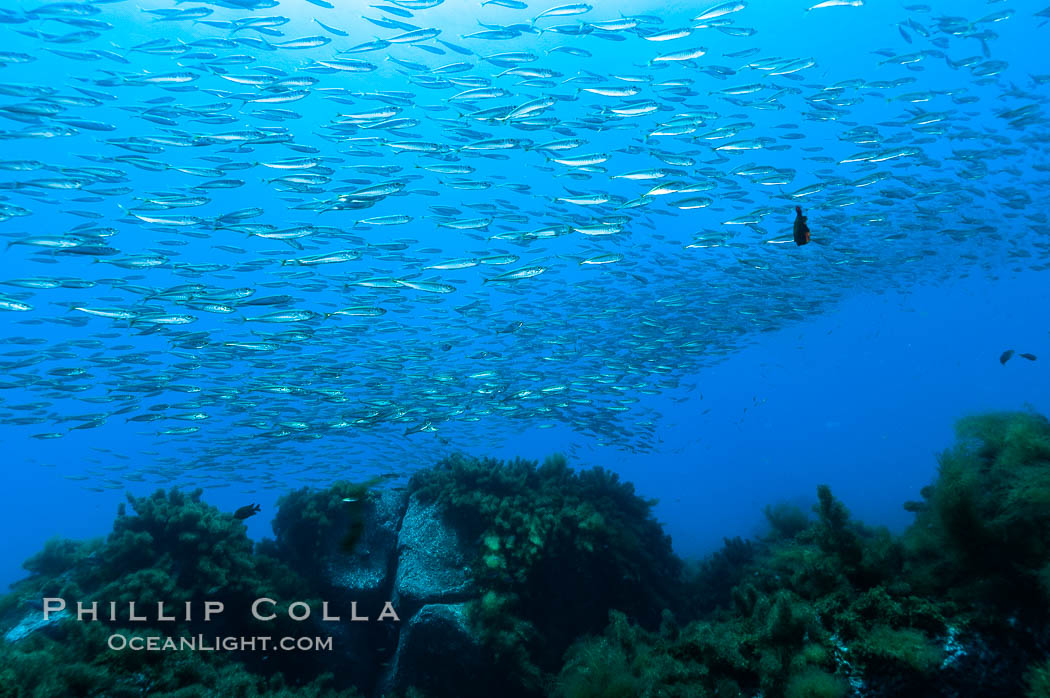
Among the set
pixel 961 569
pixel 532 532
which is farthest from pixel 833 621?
pixel 532 532

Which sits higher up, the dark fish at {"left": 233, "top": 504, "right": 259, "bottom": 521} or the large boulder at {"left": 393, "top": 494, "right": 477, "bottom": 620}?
the dark fish at {"left": 233, "top": 504, "right": 259, "bottom": 521}

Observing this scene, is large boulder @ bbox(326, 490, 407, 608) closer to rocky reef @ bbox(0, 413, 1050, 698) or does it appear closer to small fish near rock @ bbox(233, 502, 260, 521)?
rocky reef @ bbox(0, 413, 1050, 698)

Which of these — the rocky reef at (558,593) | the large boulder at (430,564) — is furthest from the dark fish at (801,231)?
the large boulder at (430,564)

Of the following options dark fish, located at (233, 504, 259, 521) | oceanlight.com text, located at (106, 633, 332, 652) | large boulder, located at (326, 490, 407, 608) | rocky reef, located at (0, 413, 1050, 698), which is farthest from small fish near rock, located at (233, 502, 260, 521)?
large boulder, located at (326, 490, 407, 608)

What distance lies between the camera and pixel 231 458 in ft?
51.8

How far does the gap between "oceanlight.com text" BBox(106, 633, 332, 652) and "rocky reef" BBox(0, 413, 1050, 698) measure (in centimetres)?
9

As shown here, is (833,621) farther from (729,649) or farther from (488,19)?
(488,19)

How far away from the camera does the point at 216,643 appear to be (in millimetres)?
6020

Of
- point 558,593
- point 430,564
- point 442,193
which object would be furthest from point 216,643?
point 442,193

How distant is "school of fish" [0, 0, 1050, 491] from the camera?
970cm

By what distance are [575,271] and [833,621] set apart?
38.9 m

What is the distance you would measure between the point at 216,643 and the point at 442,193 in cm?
1187

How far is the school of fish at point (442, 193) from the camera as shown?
31.8ft

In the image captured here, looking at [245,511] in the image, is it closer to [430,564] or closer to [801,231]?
[430,564]
